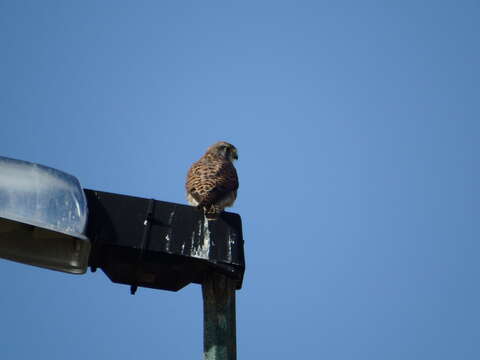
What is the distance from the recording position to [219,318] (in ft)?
10.7

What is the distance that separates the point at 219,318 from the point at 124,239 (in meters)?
0.61

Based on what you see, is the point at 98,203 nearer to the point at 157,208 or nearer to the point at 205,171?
the point at 157,208

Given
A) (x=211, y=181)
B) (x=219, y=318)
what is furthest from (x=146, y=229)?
(x=211, y=181)

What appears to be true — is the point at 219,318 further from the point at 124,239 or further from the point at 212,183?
the point at 212,183

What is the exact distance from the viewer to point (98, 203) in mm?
3512

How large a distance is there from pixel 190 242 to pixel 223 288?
0.28 metres

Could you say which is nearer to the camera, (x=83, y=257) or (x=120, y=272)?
(x=83, y=257)

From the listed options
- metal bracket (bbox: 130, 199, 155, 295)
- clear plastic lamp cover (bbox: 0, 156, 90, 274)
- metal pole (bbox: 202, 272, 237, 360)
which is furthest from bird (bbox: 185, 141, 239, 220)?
clear plastic lamp cover (bbox: 0, 156, 90, 274)

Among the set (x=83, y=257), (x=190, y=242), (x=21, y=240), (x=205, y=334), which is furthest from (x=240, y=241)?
(x=21, y=240)

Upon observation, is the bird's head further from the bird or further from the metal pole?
the metal pole

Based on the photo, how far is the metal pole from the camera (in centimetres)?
316

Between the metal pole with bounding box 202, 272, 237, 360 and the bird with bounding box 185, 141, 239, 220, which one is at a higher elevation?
the bird with bounding box 185, 141, 239, 220

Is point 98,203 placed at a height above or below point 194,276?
above

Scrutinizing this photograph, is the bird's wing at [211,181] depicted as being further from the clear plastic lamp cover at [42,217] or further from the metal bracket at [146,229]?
the clear plastic lamp cover at [42,217]
